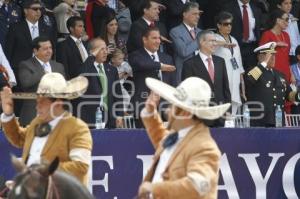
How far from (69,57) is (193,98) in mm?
7336

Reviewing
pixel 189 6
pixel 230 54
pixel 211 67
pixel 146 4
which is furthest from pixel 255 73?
pixel 146 4

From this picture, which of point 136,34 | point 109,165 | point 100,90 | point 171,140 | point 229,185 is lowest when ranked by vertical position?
point 229,185

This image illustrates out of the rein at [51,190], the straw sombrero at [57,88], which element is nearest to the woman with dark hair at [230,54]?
the straw sombrero at [57,88]

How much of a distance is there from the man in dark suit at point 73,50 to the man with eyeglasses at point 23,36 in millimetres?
316

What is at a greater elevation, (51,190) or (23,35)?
(23,35)

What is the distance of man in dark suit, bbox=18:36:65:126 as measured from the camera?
14.2 m

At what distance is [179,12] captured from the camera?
18078mm

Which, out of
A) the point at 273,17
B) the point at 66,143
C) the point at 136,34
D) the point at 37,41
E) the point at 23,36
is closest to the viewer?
the point at 66,143

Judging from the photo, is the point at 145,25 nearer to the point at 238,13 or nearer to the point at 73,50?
the point at 73,50

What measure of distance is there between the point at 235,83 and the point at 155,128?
7602mm

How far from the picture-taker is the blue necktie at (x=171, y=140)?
29.1 feet

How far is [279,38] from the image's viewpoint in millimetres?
18359

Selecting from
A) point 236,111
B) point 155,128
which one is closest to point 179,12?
point 236,111

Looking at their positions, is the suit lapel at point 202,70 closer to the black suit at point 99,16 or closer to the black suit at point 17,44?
the black suit at point 99,16
